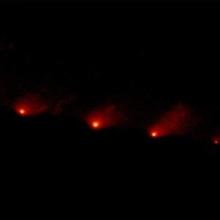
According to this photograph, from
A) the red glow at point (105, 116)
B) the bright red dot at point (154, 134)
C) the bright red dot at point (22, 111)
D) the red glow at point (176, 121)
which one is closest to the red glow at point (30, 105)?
the bright red dot at point (22, 111)

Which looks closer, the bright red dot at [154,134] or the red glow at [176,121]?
the bright red dot at [154,134]

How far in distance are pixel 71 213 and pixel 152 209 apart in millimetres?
1113

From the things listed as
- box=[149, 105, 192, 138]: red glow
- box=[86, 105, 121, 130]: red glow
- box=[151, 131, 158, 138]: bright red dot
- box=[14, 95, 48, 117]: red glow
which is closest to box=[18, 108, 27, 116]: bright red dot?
box=[14, 95, 48, 117]: red glow

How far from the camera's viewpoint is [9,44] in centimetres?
531

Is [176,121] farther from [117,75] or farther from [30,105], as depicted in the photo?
[30,105]

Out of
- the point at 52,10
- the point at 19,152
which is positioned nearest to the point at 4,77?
the point at 52,10

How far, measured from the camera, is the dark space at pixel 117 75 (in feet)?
15.2

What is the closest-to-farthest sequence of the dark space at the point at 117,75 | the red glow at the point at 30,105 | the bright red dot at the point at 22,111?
the dark space at the point at 117,75, the bright red dot at the point at 22,111, the red glow at the point at 30,105

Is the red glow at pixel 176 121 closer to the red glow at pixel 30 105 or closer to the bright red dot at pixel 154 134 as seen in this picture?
the bright red dot at pixel 154 134

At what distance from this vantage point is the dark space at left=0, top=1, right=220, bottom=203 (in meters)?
4.64

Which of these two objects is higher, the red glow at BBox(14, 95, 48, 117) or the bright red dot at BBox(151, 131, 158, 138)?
the red glow at BBox(14, 95, 48, 117)

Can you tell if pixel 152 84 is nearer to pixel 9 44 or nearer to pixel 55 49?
pixel 55 49

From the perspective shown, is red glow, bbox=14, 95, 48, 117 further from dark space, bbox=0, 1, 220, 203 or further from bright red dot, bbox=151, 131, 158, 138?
bright red dot, bbox=151, 131, 158, 138

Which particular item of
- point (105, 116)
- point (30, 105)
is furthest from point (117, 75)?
point (30, 105)
